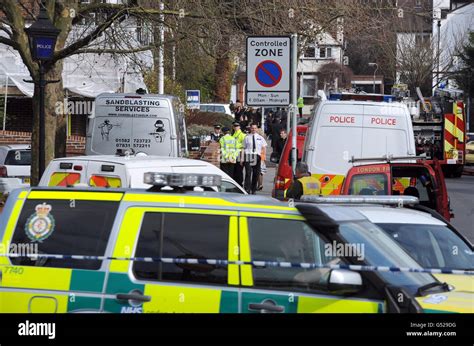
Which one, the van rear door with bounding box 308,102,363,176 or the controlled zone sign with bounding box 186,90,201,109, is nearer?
the van rear door with bounding box 308,102,363,176

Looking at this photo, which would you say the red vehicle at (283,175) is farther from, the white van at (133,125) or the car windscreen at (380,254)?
the car windscreen at (380,254)

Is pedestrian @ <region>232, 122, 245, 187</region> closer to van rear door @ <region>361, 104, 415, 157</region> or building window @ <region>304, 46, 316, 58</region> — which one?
building window @ <region>304, 46, 316, 58</region>

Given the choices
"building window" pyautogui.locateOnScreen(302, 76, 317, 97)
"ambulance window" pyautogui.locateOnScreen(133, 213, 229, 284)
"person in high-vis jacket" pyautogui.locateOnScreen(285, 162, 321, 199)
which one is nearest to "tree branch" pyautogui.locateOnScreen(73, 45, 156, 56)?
"person in high-vis jacket" pyautogui.locateOnScreen(285, 162, 321, 199)

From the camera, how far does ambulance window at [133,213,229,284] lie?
5.74 meters

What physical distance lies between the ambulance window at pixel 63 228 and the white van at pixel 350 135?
30.3 ft

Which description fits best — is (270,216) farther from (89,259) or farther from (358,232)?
(89,259)

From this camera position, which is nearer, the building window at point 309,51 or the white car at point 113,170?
the white car at point 113,170

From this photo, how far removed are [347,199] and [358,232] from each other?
53.2 inches

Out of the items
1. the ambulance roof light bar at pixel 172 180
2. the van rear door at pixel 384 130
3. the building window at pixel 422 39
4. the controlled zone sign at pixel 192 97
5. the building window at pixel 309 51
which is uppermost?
the building window at pixel 422 39

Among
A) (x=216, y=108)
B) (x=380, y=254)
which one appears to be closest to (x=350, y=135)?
(x=380, y=254)

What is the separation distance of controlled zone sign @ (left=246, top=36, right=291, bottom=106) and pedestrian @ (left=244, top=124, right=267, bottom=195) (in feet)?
31.7

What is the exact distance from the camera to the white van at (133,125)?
16.2 m

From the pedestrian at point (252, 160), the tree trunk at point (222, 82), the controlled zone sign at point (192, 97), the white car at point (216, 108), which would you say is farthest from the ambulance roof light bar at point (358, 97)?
the white car at point (216, 108)

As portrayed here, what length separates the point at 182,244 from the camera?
5.87 meters
